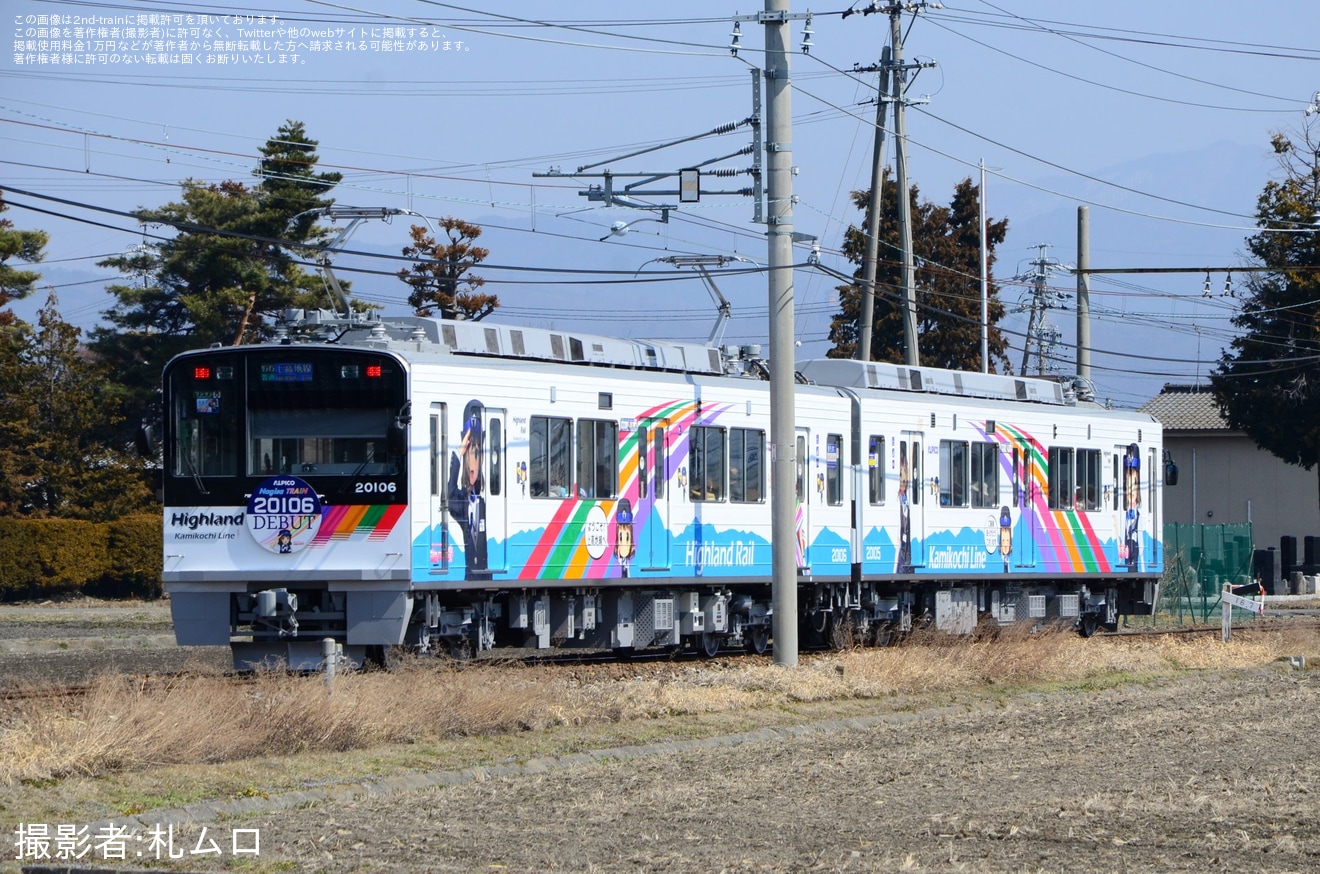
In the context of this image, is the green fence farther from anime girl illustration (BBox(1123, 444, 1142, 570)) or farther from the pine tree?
the pine tree

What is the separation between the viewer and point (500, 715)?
43.7 feet

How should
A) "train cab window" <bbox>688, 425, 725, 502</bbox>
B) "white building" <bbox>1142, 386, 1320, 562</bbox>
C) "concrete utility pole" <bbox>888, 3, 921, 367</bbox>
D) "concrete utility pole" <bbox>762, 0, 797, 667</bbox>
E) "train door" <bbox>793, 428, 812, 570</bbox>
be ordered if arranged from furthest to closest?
"white building" <bbox>1142, 386, 1320, 562</bbox> → "concrete utility pole" <bbox>888, 3, 921, 367</bbox> → "train door" <bbox>793, 428, 812, 570</bbox> → "train cab window" <bbox>688, 425, 725, 502</bbox> → "concrete utility pole" <bbox>762, 0, 797, 667</bbox>

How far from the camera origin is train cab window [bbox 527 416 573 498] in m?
18.3

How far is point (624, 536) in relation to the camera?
19.5m

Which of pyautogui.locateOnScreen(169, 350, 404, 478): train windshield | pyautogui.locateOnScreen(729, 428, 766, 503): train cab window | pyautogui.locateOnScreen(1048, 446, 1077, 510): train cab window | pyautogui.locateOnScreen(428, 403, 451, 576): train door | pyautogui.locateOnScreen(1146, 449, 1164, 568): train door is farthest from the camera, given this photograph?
pyautogui.locateOnScreen(1146, 449, 1164, 568): train door

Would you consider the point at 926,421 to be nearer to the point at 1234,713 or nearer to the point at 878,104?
the point at 1234,713

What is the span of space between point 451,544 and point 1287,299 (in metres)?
36.1

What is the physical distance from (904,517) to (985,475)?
1878 millimetres

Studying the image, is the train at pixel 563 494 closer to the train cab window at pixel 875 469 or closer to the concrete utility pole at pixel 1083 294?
the train cab window at pixel 875 469

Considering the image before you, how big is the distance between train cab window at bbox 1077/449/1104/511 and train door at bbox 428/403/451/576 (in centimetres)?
1265

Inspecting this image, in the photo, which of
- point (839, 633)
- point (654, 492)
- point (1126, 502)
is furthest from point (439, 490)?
point (1126, 502)

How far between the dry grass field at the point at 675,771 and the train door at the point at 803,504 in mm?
4811

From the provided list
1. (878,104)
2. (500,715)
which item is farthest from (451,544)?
(878,104)

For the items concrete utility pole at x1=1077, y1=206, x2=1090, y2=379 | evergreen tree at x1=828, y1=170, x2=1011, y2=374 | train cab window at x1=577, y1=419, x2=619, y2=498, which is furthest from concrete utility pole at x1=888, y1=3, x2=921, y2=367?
evergreen tree at x1=828, y1=170, x2=1011, y2=374
